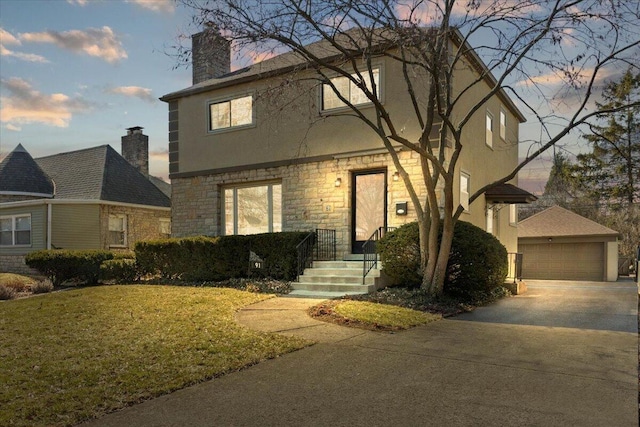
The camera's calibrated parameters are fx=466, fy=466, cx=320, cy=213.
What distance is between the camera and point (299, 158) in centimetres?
1405

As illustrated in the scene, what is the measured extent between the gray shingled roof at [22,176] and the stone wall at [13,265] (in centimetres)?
312

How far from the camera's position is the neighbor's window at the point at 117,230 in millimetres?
21109

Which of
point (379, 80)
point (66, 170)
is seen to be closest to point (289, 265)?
point (379, 80)

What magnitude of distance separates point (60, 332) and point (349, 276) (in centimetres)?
621

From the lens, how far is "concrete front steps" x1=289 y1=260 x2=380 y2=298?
10539 mm

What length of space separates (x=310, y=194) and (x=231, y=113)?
14.4ft

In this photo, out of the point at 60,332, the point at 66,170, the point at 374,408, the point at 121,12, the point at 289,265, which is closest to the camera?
the point at 374,408

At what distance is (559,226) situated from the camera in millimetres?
24547

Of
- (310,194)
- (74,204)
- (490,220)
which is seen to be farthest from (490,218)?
(74,204)

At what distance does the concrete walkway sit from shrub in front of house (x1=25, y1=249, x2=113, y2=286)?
11782mm

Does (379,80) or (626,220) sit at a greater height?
(379,80)

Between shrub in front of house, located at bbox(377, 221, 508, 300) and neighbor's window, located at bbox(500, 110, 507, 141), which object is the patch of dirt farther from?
neighbor's window, located at bbox(500, 110, 507, 141)

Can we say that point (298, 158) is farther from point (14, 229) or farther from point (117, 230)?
point (14, 229)

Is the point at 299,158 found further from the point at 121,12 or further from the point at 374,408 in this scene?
the point at 374,408
